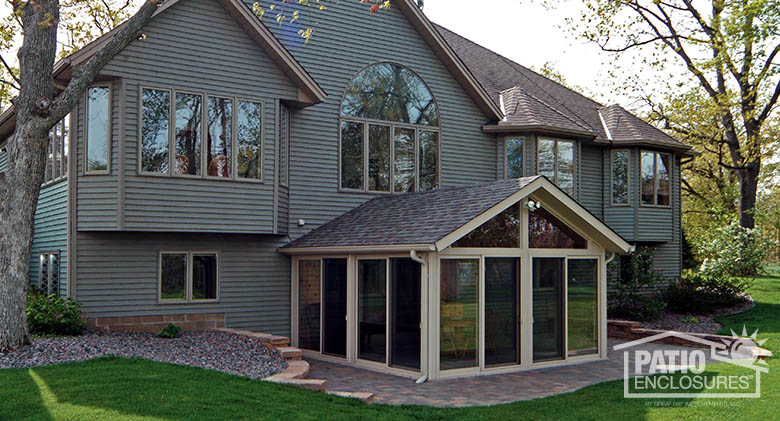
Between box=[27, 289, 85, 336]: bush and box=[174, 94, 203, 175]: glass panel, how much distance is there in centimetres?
299

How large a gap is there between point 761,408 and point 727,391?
3.37 ft

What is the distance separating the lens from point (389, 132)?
1614cm

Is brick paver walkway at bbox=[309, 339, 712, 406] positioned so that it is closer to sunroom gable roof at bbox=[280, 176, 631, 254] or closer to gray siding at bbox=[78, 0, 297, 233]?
sunroom gable roof at bbox=[280, 176, 631, 254]

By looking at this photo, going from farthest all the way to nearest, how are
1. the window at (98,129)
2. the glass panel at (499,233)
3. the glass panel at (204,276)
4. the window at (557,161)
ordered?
the window at (557,161) → the glass panel at (204,276) → the window at (98,129) → the glass panel at (499,233)

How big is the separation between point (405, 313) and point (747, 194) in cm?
2021

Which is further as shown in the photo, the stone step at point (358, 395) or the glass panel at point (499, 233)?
the glass panel at point (499, 233)

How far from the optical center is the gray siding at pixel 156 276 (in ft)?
41.8

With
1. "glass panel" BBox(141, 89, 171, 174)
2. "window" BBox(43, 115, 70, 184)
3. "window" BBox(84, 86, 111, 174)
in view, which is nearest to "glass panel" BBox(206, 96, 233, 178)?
"glass panel" BBox(141, 89, 171, 174)

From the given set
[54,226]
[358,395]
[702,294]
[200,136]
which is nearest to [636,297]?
[702,294]

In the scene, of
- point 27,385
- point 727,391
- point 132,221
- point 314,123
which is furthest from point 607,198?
point 27,385

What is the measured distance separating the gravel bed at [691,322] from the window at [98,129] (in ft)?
42.6

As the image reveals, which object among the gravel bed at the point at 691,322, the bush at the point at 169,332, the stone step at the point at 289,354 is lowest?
the gravel bed at the point at 691,322

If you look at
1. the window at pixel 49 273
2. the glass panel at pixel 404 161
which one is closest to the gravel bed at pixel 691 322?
the glass panel at pixel 404 161

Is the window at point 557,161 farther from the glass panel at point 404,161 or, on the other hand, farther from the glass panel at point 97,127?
the glass panel at point 97,127
